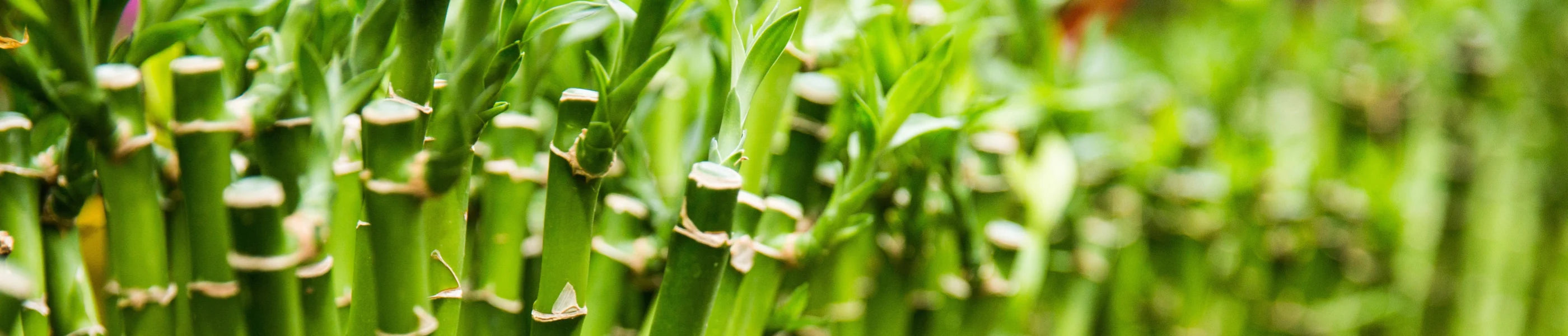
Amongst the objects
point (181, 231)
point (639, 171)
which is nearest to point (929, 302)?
point (639, 171)

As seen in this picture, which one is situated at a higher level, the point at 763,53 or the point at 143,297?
the point at 763,53

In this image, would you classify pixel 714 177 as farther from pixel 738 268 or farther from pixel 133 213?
pixel 133 213

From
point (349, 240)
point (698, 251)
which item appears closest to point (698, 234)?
point (698, 251)

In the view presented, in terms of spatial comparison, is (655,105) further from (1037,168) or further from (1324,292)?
(1324,292)

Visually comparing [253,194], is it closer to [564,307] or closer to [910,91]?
[564,307]

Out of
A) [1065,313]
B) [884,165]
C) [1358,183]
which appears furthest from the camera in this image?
[1358,183]

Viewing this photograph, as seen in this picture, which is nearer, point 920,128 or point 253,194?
point 253,194
